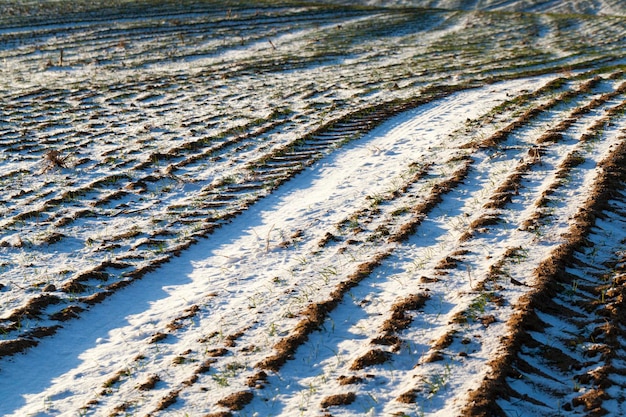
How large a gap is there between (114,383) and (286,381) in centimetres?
130

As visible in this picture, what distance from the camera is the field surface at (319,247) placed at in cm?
475

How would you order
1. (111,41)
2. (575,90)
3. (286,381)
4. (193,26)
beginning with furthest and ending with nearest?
1. (193,26)
2. (111,41)
3. (575,90)
4. (286,381)

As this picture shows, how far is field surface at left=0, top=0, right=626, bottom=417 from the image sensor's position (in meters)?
4.75

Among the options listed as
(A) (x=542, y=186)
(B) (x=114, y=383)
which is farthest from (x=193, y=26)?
(B) (x=114, y=383)

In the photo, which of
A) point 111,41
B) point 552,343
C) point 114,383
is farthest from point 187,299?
point 111,41

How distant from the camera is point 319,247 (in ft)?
22.5

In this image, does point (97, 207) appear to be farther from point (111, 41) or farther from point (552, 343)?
point (111, 41)

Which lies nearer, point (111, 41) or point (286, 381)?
point (286, 381)

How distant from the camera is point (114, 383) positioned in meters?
4.95

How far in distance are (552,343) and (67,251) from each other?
4949mm

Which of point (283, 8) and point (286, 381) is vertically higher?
point (283, 8)

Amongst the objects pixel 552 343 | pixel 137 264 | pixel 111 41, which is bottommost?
pixel 552 343

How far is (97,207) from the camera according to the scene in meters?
8.27

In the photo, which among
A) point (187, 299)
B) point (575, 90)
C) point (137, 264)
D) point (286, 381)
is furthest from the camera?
point (575, 90)
